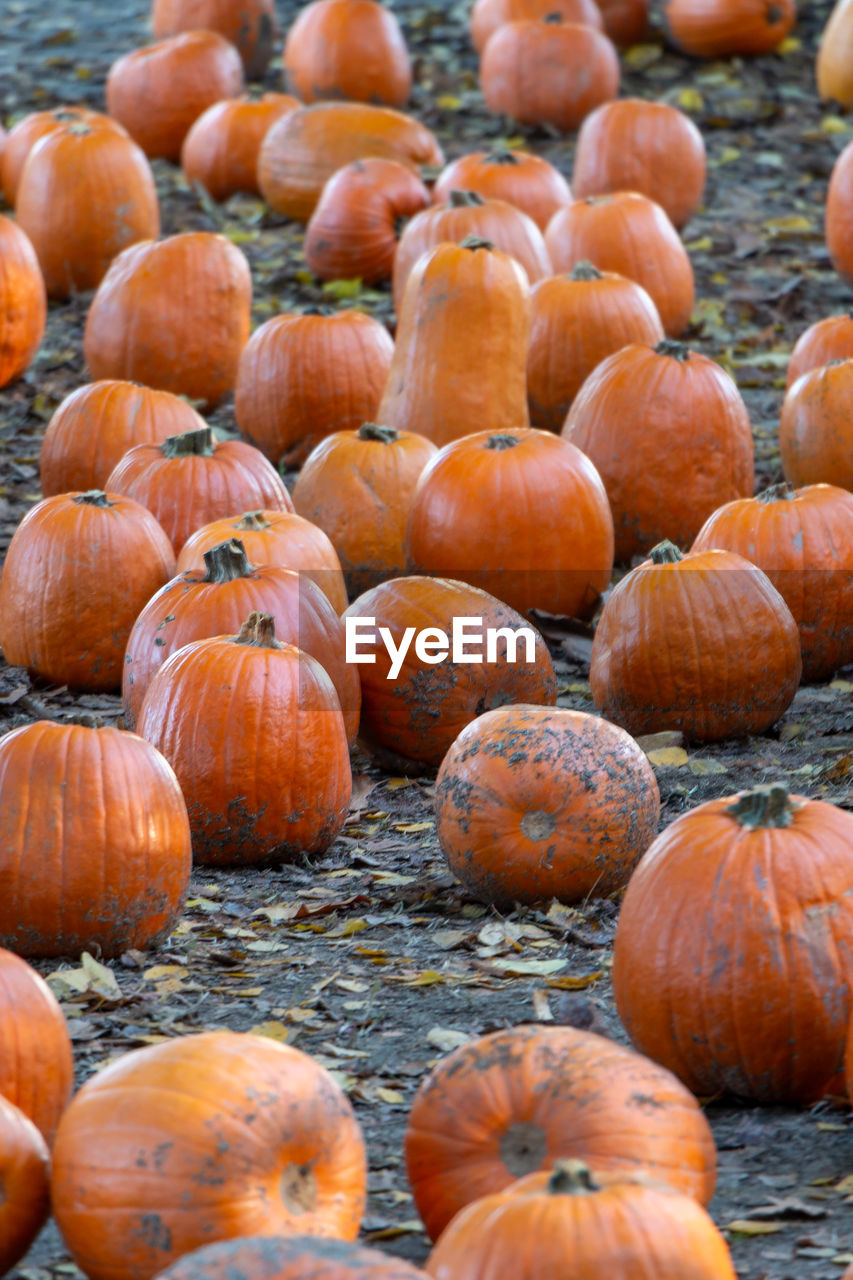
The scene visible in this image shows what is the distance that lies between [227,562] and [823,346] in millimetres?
3133

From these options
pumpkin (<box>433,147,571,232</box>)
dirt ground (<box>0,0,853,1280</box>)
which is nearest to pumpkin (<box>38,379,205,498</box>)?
dirt ground (<box>0,0,853,1280</box>)

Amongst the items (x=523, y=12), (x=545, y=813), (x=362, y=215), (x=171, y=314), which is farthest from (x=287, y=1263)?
(x=523, y=12)

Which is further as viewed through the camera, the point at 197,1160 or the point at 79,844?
the point at 79,844

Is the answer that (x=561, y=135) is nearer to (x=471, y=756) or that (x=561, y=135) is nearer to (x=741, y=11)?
(x=741, y=11)

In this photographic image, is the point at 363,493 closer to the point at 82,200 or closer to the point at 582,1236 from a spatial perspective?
the point at 82,200

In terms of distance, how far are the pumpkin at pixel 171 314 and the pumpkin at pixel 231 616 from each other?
2.93 m

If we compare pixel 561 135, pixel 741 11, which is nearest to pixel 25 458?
pixel 561 135

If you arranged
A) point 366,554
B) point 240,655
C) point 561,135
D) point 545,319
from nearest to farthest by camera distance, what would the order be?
point 240,655 < point 366,554 < point 545,319 < point 561,135

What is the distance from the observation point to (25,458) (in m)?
7.30

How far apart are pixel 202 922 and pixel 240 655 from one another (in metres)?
0.69

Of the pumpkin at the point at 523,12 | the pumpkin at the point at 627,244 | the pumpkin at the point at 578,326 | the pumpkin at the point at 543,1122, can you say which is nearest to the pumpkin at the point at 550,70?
the pumpkin at the point at 523,12

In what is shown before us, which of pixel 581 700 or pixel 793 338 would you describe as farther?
→ pixel 793 338

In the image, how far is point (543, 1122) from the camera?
2570 mm

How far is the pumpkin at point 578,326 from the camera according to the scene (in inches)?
278
